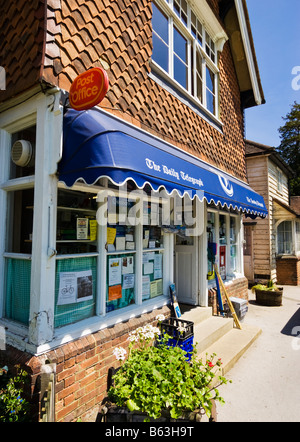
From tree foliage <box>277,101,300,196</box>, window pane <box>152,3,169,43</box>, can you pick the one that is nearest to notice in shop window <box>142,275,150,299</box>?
window pane <box>152,3,169,43</box>

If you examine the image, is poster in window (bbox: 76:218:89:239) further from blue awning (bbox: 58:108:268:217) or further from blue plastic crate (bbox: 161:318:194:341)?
blue plastic crate (bbox: 161:318:194:341)

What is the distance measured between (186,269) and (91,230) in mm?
3726

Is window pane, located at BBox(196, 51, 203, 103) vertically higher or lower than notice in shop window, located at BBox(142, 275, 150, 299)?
higher

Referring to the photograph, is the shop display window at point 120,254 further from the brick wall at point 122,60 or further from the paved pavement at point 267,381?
the paved pavement at point 267,381

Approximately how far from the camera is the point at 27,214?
328 centimetres

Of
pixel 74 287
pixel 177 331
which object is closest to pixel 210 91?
pixel 177 331

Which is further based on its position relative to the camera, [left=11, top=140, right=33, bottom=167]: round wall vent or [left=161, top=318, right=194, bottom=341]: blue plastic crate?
[left=161, top=318, right=194, bottom=341]: blue plastic crate

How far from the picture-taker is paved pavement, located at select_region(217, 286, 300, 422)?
3.39 metres

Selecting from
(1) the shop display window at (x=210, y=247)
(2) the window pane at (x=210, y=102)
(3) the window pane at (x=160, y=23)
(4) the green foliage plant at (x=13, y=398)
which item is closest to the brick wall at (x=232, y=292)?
(1) the shop display window at (x=210, y=247)

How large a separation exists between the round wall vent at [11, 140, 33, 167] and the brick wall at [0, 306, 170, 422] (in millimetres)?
2115

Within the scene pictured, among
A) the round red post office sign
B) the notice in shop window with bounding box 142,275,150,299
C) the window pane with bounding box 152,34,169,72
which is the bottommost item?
the notice in shop window with bounding box 142,275,150,299

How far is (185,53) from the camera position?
599cm

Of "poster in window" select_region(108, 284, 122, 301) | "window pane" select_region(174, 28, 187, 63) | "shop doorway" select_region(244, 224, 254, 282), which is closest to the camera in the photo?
"poster in window" select_region(108, 284, 122, 301)
